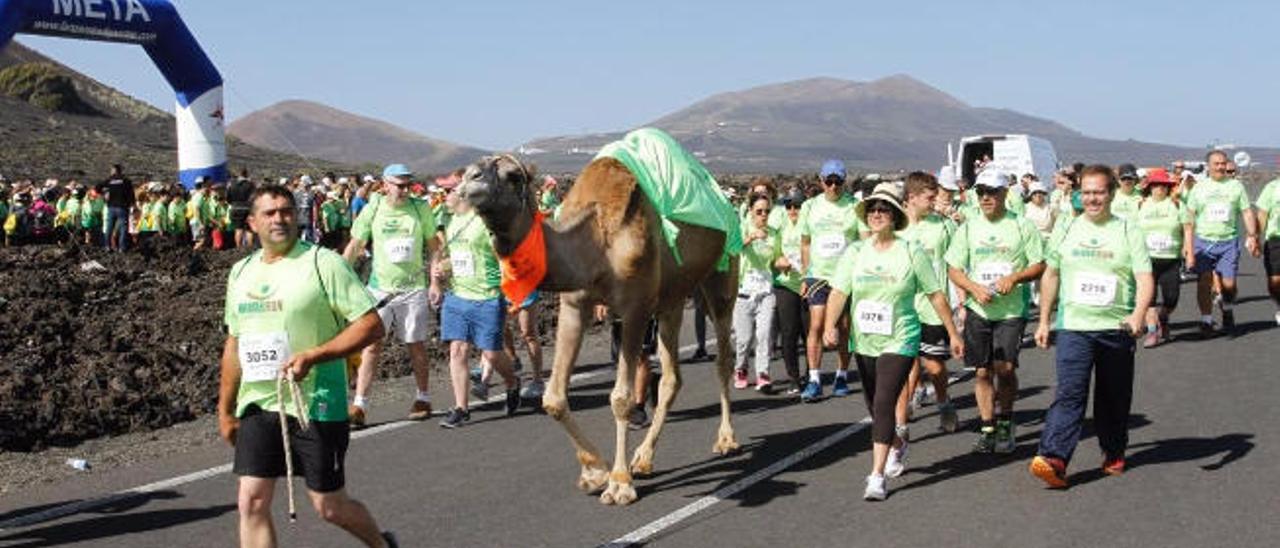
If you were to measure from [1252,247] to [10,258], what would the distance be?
19405 millimetres

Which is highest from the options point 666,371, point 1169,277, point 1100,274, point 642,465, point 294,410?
point 1100,274

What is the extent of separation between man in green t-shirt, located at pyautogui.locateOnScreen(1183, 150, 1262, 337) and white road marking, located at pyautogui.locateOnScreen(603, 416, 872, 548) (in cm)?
661

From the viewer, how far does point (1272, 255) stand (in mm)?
14953

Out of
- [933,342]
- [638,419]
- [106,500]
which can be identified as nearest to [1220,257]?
[933,342]

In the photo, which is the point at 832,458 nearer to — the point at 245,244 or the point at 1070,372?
the point at 1070,372

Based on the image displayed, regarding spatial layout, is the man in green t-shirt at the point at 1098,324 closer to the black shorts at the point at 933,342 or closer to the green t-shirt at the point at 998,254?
the green t-shirt at the point at 998,254

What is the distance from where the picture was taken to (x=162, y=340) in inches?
584

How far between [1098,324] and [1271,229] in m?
8.10

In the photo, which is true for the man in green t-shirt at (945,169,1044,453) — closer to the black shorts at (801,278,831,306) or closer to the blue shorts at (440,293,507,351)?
the black shorts at (801,278,831,306)

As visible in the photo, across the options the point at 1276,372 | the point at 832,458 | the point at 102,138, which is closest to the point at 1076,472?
the point at 832,458

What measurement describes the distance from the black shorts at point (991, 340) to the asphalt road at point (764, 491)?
662mm

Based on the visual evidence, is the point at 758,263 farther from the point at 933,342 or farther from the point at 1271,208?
the point at 1271,208

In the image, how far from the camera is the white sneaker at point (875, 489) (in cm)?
780

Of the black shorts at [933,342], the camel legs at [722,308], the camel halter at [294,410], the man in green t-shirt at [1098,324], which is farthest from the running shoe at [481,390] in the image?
the camel halter at [294,410]
